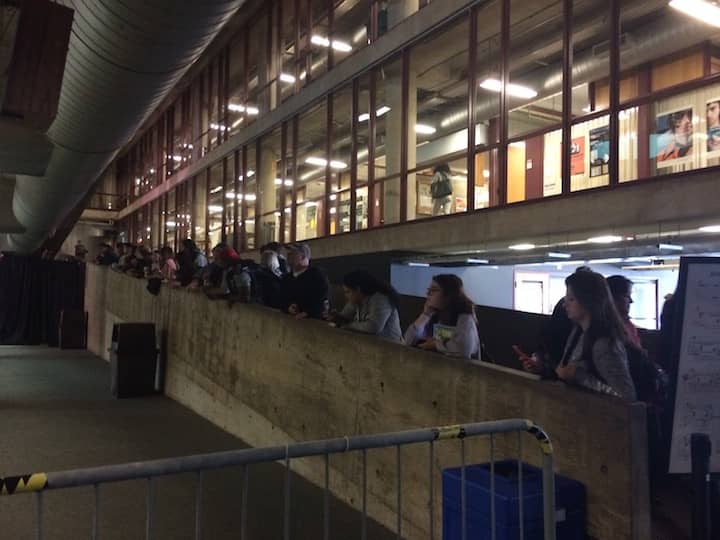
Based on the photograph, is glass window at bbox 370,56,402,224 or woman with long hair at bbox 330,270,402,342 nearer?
woman with long hair at bbox 330,270,402,342

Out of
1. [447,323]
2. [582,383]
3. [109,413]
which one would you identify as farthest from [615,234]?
[109,413]

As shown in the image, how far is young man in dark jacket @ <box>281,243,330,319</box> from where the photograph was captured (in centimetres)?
612

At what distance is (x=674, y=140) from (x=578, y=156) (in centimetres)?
120

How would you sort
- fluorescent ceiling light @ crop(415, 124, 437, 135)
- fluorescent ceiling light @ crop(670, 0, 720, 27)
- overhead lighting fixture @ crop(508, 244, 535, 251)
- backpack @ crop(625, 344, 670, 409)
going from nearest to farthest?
1. backpack @ crop(625, 344, 670, 409)
2. fluorescent ceiling light @ crop(670, 0, 720, 27)
3. overhead lighting fixture @ crop(508, 244, 535, 251)
4. fluorescent ceiling light @ crop(415, 124, 437, 135)

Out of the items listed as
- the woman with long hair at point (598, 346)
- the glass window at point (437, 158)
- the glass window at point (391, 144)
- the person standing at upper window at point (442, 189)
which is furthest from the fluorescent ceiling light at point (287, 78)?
the woman with long hair at point (598, 346)

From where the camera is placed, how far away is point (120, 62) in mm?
4383

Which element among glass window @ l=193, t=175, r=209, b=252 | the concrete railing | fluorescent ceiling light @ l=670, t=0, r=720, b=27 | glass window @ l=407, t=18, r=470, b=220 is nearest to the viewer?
the concrete railing

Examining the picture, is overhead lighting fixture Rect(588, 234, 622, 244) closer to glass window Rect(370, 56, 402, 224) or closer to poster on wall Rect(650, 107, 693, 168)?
poster on wall Rect(650, 107, 693, 168)

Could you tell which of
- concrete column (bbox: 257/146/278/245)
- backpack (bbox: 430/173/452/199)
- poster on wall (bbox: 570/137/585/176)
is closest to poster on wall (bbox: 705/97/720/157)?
poster on wall (bbox: 570/137/585/176)

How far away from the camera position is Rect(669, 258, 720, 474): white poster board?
252 centimetres

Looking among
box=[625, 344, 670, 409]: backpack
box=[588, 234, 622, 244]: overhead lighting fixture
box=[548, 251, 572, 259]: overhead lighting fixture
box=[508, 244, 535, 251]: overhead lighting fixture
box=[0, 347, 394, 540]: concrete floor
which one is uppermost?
box=[588, 234, 622, 244]: overhead lighting fixture

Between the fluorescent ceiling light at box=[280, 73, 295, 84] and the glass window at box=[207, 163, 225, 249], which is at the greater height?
the fluorescent ceiling light at box=[280, 73, 295, 84]

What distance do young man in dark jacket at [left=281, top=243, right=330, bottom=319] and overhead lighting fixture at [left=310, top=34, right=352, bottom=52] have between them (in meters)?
6.74

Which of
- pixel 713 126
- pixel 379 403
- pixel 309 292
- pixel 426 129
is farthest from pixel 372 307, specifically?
pixel 426 129
